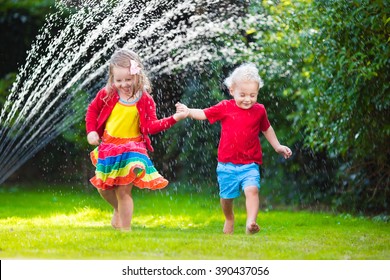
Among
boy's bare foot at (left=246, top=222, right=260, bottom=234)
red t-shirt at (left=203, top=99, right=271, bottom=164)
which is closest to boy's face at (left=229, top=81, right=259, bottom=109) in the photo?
red t-shirt at (left=203, top=99, right=271, bottom=164)

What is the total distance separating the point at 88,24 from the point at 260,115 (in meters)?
3.65

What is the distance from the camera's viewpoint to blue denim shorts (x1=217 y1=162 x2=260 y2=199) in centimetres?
552

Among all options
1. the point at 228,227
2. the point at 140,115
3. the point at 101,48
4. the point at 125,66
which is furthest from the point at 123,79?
the point at 101,48

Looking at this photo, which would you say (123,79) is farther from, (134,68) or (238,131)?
(238,131)

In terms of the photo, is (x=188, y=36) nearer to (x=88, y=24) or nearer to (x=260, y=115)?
(x=88, y=24)

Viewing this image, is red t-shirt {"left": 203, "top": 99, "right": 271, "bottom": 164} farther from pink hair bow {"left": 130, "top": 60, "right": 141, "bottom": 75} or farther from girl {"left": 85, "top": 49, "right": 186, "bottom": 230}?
pink hair bow {"left": 130, "top": 60, "right": 141, "bottom": 75}

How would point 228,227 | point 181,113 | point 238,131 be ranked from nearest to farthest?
point 181,113 < point 238,131 < point 228,227

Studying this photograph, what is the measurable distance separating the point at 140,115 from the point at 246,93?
2.33 ft

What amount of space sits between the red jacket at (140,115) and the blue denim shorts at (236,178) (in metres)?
0.53

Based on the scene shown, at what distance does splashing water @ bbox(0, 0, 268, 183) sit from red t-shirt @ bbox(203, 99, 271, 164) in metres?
2.92

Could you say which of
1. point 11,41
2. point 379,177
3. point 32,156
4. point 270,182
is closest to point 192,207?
point 270,182

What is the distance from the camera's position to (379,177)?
7645 mm

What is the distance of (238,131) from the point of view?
5.57 metres

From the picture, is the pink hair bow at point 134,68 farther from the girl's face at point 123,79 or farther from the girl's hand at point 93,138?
the girl's hand at point 93,138
